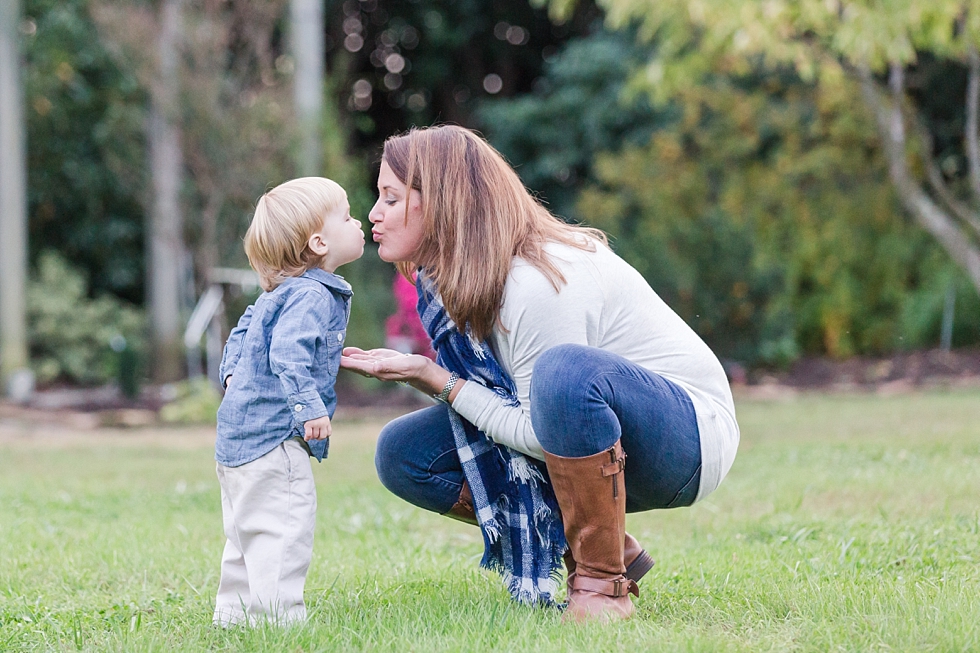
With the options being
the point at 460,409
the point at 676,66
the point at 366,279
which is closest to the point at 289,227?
the point at 460,409

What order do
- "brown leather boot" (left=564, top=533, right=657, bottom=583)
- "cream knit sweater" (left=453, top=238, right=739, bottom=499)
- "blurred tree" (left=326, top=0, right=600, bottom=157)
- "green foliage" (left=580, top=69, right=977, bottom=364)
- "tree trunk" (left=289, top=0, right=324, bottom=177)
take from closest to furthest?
"cream knit sweater" (left=453, top=238, right=739, bottom=499), "brown leather boot" (left=564, top=533, right=657, bottom=583), "tree trunk" (left=289, top=0, right=324, bottom=177), "green foliage" (left=580, top=69, right=977, bottom=364), "blurred tree" (left=326, top=0, right=600, bottom=157)

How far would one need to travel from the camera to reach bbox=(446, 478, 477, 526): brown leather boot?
9.26ft

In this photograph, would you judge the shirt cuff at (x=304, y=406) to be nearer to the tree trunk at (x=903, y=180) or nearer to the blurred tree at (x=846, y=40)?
the blurred tree at (x=846, y=40)

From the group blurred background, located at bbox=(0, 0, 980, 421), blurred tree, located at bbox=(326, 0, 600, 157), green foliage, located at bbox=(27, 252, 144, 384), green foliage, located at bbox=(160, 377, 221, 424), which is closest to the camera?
green foliage, located at bbox=(160, 377, 221, 424)

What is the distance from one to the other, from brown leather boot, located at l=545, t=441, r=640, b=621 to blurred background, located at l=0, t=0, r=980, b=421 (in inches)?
191

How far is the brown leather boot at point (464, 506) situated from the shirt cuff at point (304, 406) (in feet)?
1.86

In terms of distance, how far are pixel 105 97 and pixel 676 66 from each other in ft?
23.4

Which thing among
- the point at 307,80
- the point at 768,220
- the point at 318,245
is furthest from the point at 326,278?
the point at 768,220

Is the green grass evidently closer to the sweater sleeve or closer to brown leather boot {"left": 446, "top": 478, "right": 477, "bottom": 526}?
brown leather boot {"left": 446, "top": 478, "right": 477, "bottom": 526}

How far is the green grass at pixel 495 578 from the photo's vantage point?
229 centimetres

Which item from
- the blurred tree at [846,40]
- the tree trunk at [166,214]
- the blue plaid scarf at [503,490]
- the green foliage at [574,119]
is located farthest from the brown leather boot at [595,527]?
the green foliage at [574,119]

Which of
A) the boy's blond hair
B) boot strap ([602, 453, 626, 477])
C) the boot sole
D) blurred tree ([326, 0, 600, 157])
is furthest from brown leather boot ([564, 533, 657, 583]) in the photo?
blurred tree ([326, 0, 600, 157])

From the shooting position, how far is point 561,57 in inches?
588

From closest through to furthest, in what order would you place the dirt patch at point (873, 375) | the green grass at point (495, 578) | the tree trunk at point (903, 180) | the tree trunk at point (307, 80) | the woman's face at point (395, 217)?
the green grass at point (495, 578) → the woman's face at point (395, 217) → the tree trunk at point (903, 180) → the dirt patch at point (873, 375) → the tree trunk at point (307, 80)
